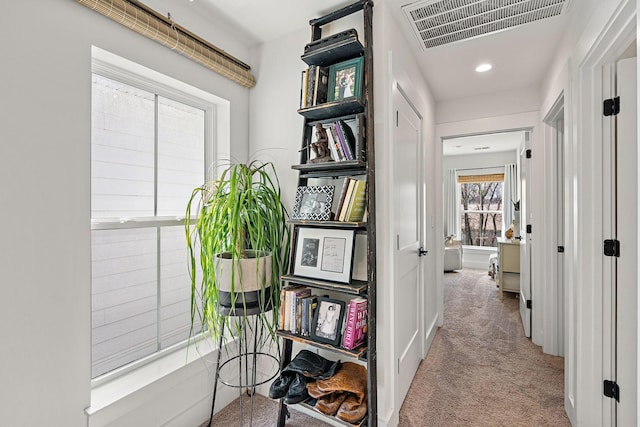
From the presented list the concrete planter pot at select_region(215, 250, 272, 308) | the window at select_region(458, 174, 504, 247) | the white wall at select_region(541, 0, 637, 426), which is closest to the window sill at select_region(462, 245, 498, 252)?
the window at select_region(458, 174, 504, 247)

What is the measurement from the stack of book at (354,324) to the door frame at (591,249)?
1.17 meters

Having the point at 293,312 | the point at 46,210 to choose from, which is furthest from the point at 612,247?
the point at 46,210

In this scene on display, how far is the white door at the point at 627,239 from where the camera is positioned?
144 cm

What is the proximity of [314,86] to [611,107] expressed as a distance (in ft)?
4.96

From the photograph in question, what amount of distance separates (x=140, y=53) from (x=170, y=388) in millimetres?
1751

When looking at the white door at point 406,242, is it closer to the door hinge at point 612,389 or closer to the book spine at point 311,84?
the book spine at point 311,84

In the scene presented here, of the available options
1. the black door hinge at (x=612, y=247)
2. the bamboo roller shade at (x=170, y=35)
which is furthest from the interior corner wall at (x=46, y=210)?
the black door hinge at (x=612, y=247)

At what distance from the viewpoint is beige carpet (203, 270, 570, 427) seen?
73.2 inches

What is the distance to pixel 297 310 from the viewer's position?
1722 millimetres

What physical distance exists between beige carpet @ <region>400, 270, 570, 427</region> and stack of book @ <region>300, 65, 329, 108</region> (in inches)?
77.2

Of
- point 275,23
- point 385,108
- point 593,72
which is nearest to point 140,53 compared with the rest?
point 275,23

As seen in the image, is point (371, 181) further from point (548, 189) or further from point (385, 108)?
point (548, 189)

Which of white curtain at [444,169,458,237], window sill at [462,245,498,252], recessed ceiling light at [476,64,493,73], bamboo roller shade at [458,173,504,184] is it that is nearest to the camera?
recessed ceiling light at [476,64,493,73]

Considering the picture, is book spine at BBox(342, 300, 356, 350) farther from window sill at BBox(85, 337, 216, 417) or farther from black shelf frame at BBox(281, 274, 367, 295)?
window sill at BBox(85, 337, 216, 417)
